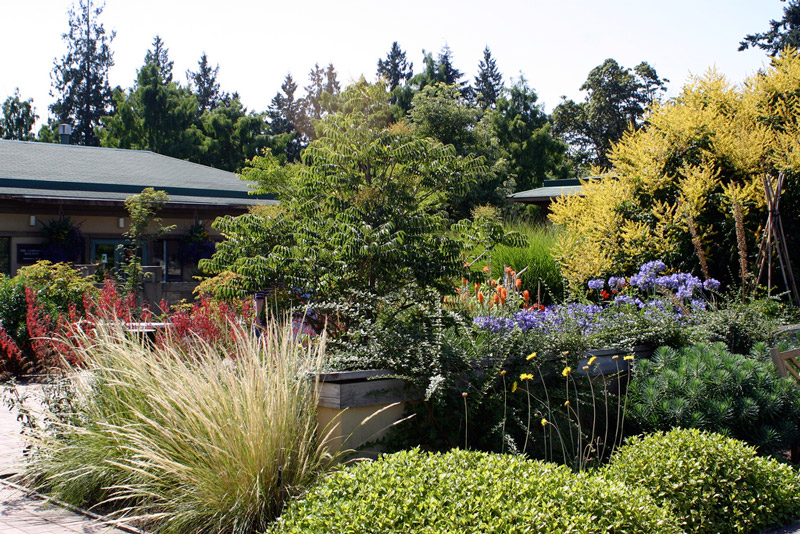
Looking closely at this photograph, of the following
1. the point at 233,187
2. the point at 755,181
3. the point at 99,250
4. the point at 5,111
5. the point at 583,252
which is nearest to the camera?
the point at 755,181

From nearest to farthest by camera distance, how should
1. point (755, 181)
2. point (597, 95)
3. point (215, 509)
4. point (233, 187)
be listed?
point (215, 509)
point (755, 181)
point (233, 187)
point (597, 95)

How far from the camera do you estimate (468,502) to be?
3.05 meters

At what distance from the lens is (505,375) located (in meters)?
4.99

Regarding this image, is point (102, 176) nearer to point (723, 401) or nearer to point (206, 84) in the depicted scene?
point (723, 401)

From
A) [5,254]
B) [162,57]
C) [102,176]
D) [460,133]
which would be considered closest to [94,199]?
[5,254]

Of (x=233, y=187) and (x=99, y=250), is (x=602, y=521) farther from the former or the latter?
(x=233, y=187)

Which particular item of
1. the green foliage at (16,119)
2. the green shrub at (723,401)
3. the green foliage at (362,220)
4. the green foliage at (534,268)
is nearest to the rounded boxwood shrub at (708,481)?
the green shrub at (723,401)

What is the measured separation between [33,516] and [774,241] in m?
8.13

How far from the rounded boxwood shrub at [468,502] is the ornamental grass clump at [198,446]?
424 mm

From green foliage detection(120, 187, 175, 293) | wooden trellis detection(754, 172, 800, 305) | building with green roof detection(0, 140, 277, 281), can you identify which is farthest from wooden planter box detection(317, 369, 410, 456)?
building with green roof detection(0, 140, 277, 281)

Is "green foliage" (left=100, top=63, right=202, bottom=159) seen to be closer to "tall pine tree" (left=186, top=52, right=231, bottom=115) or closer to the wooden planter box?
"tall pine tree" (left=186, top=52, right=231, bottom=115)

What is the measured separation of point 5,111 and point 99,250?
31.6 m

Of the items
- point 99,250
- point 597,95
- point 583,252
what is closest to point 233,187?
point 99,250

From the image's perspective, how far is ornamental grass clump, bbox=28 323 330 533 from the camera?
3740mm
